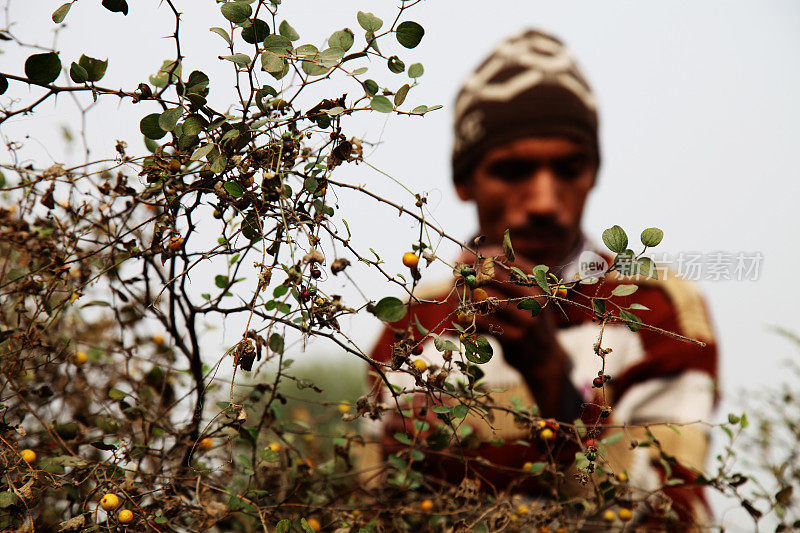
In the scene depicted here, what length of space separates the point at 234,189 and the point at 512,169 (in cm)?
159

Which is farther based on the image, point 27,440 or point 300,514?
point 27,440

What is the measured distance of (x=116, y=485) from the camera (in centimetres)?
75

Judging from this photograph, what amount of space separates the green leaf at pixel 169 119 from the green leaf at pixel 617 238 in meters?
0.54

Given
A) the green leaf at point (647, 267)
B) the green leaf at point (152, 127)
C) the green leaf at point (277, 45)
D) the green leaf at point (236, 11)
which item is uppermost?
the green leaf at point (236, 11)

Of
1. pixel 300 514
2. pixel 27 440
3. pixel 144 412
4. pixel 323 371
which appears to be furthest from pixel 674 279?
pixel 323 371

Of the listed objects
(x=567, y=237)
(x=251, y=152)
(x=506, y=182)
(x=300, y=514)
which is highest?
(x=506, y=182)

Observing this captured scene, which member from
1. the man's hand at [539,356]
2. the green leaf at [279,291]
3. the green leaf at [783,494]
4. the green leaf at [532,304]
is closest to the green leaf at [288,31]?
the green leaf at [279,291]

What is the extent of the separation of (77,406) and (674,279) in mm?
1909

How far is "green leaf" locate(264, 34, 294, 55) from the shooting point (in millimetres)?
739

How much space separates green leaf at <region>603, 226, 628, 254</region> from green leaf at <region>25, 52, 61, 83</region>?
27.5 inches

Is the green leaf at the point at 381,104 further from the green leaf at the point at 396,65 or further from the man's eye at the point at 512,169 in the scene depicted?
the man's eye at the point at 512,169

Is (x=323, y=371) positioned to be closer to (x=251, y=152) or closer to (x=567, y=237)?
(x=567, y=237)

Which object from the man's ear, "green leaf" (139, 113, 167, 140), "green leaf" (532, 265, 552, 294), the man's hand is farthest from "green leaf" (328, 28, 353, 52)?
the man's ear

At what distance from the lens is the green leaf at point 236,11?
727 mm
